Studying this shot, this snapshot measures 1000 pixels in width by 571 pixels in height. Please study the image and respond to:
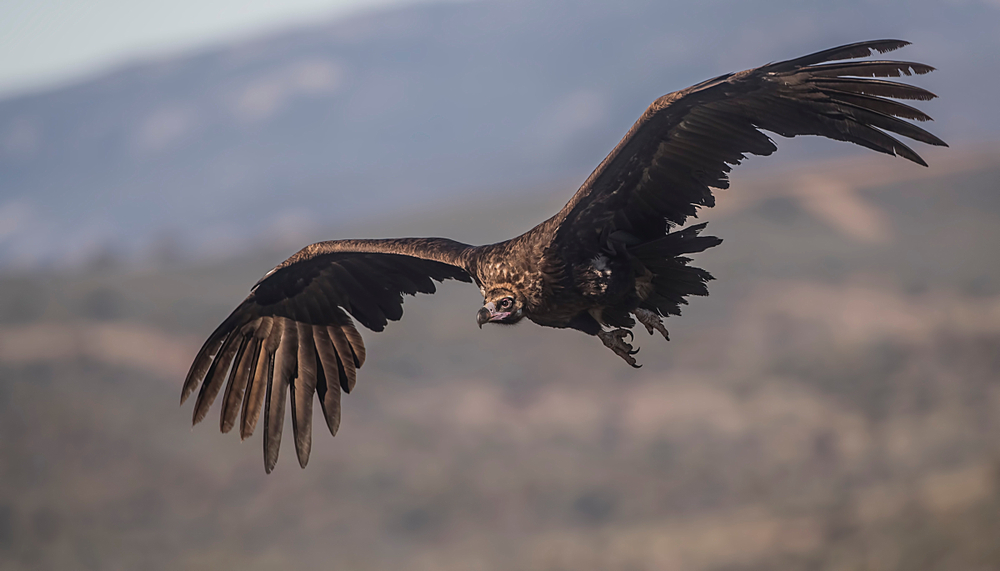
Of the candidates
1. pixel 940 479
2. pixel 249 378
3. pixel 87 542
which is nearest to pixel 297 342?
pixel 249 378

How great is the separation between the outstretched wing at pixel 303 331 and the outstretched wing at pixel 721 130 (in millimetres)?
2192

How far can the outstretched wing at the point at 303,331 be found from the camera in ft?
31.9

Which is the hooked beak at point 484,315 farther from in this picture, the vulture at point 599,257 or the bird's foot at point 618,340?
the bird's foot at point 618,340

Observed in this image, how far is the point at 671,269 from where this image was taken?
8133 millimetres

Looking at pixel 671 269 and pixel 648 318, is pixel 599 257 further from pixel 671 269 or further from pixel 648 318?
pixel 648 318

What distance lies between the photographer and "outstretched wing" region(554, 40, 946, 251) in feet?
23.1

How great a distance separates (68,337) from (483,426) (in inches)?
1070

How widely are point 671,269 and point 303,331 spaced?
4.15 m

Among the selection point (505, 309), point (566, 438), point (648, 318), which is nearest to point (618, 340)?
point (648, 318)

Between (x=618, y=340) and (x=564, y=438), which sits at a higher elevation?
(x=564, y=438)

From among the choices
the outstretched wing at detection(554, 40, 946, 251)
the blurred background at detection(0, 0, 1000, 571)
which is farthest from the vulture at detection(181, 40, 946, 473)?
the blurred background at detection(0, 0, 1000, 571)

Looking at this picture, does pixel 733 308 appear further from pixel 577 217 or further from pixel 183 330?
pixel 577 217

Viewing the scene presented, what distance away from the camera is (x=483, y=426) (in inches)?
2415

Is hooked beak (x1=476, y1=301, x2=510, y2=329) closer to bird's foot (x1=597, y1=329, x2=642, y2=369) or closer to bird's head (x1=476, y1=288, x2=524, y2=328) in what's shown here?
bird's head (x1=476, y1=288, x2=524, y2=328)
